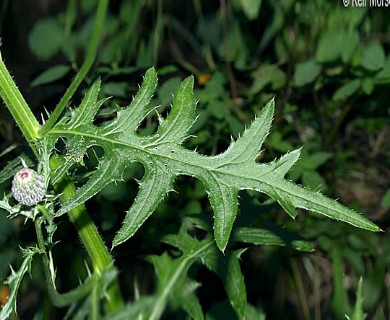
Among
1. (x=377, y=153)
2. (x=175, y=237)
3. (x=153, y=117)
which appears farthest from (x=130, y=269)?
(x=377, y=153)

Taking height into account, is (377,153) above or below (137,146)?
below

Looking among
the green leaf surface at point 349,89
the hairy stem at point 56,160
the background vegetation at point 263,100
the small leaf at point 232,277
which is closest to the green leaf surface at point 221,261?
the small leaf at point 232,277

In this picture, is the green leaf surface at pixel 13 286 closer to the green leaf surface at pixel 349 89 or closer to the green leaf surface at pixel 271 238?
the green leaf surface at pixel 271 238

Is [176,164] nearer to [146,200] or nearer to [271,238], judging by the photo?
[146,200]

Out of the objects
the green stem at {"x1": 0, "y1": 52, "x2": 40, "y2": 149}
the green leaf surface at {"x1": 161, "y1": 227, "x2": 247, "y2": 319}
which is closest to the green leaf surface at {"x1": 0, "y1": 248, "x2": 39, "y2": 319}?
the green stem at {"x1": 0, "y1": 52, "x2": 40, "y2": 149}

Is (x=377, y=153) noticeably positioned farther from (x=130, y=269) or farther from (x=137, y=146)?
(x=137, y=146)

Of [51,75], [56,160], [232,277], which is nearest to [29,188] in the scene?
[56,160]

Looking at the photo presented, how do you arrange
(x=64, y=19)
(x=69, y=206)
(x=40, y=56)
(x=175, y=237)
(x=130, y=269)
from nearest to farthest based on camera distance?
(x=69, y=206)
(x=175, y=237)
(x=130, y=269)
(x=40, y=56)
(x=64, y=19)

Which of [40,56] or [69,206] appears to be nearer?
[69,206]

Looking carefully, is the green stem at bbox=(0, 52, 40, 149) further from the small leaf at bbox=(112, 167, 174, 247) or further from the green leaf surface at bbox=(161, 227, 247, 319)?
the green leaf surface at bbox=(161, 227, 247, 319)
